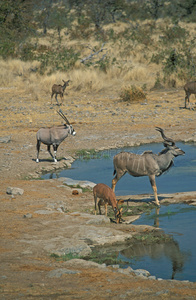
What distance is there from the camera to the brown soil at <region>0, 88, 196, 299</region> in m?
5.48

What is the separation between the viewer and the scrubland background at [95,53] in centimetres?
2548

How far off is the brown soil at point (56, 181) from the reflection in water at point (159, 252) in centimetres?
112

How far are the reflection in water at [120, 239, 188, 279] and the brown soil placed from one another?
3.68 ft

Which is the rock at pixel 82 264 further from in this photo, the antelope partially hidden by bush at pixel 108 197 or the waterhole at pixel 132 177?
the waterhole at pixel 132 177

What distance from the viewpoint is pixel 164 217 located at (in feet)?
30.4

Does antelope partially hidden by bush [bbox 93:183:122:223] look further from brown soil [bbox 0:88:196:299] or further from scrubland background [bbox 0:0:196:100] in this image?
scrubland background [bbox 0:0:196:100]

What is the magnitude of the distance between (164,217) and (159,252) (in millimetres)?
1909

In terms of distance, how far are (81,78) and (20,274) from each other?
20702 millimetres

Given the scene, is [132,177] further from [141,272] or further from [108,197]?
[141,272]

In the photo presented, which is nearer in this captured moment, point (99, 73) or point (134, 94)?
point (134, 94)

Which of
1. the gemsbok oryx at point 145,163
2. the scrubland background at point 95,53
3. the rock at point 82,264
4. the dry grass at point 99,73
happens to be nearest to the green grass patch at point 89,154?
the gemsbok oryx at point 145,163

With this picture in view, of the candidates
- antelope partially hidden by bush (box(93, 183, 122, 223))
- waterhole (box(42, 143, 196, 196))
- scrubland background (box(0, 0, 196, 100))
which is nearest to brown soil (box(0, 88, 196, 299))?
waterhole (box(42, 143, 196, 196))

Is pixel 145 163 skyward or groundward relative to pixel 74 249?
skyward

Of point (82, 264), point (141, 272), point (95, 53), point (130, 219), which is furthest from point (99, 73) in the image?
point (141, 272)
